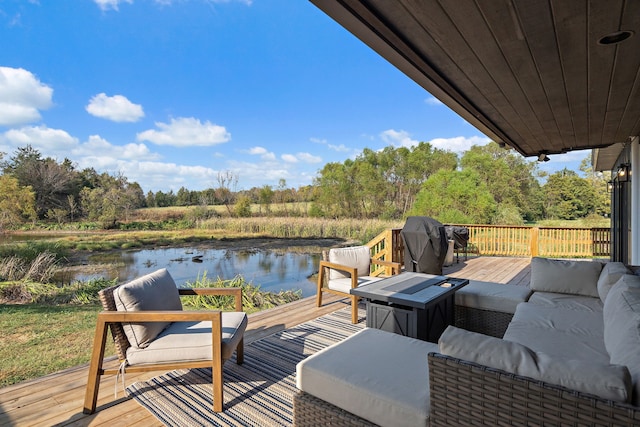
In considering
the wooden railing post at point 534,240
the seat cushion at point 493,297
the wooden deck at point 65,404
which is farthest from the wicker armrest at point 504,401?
the wooden railing post at point 534,240

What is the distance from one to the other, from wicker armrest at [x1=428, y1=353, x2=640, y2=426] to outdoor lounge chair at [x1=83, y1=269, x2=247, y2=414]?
1340 mm

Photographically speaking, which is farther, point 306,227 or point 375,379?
point 306,227

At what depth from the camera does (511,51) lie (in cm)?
190

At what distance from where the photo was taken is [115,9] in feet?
38.6

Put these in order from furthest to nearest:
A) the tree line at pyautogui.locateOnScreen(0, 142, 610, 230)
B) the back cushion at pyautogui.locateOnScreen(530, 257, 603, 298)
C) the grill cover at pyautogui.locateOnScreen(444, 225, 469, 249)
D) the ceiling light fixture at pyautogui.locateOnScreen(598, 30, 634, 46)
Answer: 1. the tree line at pyautogui.locateOnScreen(0, 142, 610, 230)
2. the grill cover at pyautogui.locateOnScreen(444, 225, 469, 249)
3. the back cushion at pyautogui.locateOnScreen(530, 257, 603, 298)
4. the ceiling light fixture at pyautogui.locateOnScreen(598, 30, 634, 46)

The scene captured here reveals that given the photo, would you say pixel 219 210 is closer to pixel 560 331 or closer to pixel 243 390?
pixel 243 390

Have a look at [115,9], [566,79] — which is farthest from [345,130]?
[566,79]

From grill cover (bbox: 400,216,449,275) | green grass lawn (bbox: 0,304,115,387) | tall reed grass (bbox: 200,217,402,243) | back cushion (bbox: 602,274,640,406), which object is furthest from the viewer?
tall reed grass (bbox: 200,217,402,243)

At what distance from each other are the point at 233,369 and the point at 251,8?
36.5 ft

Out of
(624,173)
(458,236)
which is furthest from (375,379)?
(458,236)

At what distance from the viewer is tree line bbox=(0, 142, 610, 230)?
48.6 feet

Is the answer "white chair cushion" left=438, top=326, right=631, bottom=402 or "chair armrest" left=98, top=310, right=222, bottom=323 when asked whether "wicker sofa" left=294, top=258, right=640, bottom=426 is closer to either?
"white chair cushion" left=438, top=326, right=631, bottom=402

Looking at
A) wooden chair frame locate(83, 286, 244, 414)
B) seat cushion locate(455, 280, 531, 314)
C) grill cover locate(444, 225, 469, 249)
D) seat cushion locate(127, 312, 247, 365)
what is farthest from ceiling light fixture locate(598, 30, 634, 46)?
grill cover locate(444, 225, 469, 249)

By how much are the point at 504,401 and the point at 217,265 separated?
9735 mm
